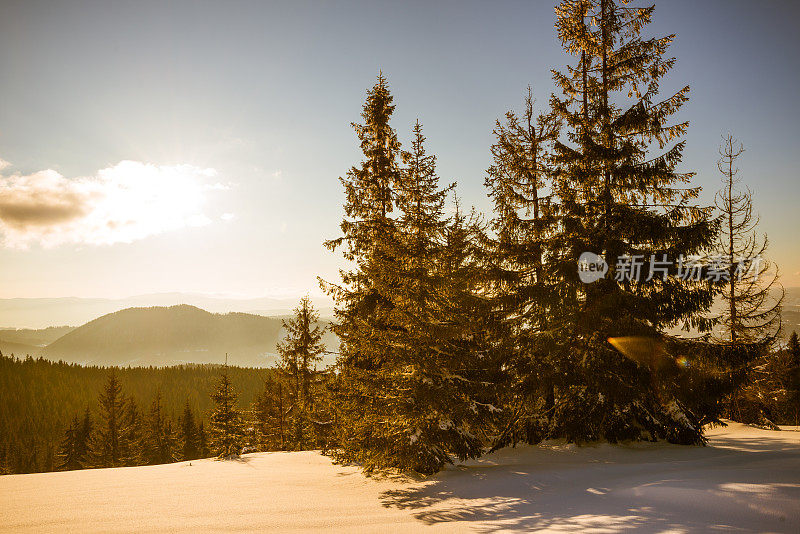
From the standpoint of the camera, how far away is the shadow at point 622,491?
20.7 ft

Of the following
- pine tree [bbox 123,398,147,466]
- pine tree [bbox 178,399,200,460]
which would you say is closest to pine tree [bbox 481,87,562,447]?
pine tree [bbox 123,398,147,466]

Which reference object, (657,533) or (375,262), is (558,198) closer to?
(375,262)

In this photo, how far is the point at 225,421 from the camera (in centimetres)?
3359

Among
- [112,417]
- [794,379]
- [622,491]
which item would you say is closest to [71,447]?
[112,417]

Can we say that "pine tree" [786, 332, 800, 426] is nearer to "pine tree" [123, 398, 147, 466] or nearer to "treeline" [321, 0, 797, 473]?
"treeline" [321, 0, 797, 473]

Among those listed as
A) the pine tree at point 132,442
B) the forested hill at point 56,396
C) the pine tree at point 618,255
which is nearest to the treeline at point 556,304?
the pine tree at point 618,255

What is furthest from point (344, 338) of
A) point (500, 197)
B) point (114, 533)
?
point (500, 197)

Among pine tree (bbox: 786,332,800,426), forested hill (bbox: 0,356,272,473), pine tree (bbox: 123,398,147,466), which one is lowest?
forested hill (bbox: 0,356,272,473)

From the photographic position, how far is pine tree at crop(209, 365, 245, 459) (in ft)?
109

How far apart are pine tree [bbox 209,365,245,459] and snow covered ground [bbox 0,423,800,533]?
2042 cm

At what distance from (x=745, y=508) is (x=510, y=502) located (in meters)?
3.98

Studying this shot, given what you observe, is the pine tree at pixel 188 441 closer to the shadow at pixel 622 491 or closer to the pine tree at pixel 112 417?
the pine tree at pixel 112 417

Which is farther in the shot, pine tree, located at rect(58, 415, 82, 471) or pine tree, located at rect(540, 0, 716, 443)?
pine tree, located at rect(58, 415, 82, 471)

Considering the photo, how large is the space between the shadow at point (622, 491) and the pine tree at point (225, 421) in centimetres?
2712
